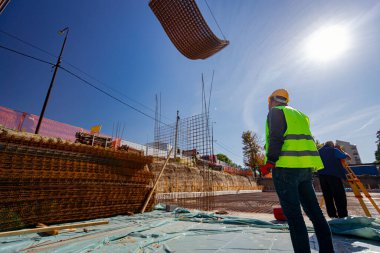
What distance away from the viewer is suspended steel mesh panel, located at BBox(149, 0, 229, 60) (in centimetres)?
454

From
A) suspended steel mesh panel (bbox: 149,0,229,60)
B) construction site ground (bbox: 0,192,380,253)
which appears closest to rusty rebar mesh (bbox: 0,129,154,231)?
construction site ground (bbox: 0,192,380,253)

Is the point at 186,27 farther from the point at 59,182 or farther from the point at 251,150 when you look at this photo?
the point at 251,150

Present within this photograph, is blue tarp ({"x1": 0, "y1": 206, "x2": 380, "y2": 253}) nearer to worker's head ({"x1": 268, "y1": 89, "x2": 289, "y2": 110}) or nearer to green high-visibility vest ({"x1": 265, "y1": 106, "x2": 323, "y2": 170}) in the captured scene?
green high-visibility vest ({"x1": 265, "y1": 106, "x2": 323, "y2": 170})

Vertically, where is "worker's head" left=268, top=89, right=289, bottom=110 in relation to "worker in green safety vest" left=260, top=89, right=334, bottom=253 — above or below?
above

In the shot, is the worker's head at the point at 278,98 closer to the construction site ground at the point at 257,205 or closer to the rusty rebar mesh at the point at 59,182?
the rusty rebar mesh at the point at 59,182

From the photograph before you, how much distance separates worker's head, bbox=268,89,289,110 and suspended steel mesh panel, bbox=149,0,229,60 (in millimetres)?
3139

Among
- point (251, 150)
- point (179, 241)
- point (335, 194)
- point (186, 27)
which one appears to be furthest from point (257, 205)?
point (251, 150)

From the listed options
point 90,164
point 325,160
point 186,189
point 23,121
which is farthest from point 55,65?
point 325,160

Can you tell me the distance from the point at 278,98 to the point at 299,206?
1.24 meters

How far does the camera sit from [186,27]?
4758mm

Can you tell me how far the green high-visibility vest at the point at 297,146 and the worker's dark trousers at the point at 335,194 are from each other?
279cm

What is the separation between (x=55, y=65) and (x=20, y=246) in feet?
41.0

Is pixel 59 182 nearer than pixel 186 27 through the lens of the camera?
Yes

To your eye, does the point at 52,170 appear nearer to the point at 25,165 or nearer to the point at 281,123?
the point at 25,165
